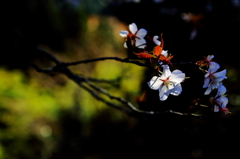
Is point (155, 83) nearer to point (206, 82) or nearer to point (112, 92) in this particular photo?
point (206, 82)

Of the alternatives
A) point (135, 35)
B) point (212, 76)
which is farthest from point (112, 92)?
point (212, 76)

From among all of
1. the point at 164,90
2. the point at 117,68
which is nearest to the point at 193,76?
the point at 164,90

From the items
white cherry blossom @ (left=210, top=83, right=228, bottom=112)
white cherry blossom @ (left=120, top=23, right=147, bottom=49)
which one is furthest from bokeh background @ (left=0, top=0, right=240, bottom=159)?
white cherry blossom @ (left=120, top=23, right=147, bottom=49)

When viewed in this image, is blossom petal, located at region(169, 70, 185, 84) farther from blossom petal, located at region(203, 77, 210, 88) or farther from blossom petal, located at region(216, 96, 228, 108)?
blossom petal, located at region(216, 96, 228, 108)

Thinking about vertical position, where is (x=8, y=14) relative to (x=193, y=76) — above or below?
below

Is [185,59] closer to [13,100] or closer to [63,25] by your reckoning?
[13,100]
